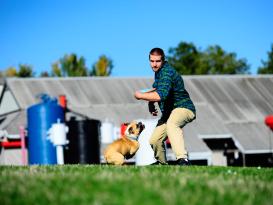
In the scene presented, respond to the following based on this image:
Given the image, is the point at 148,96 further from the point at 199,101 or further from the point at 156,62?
the point at 199,101

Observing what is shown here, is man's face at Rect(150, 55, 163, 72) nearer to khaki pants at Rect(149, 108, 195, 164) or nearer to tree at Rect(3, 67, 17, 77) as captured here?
khaki pants at Rect(149, 108, 195, 164)

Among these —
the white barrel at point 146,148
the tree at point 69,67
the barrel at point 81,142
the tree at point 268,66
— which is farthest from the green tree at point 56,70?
the white barrel at point 146,148

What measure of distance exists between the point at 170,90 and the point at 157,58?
59 centimetres

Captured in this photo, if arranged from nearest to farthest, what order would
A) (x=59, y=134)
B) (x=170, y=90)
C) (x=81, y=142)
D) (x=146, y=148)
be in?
(x=170, y=90), (x=146, y=148), (x=59, y=134), (x=81, y=142)

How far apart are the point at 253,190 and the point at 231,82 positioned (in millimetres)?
39032

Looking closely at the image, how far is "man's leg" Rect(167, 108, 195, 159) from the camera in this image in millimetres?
11031

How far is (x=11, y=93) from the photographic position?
3891 cm

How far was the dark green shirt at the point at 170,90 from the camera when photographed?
426 inches

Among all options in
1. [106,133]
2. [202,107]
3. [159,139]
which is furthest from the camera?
[202,107]

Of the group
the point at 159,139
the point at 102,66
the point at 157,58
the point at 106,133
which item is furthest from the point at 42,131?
the point at 102,66

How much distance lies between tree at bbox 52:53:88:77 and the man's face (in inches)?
2465

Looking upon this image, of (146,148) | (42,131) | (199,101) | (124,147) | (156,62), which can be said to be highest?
(199,101)

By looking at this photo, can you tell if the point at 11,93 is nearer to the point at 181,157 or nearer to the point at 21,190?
the point at 181,157

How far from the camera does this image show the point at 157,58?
11.0 meters
